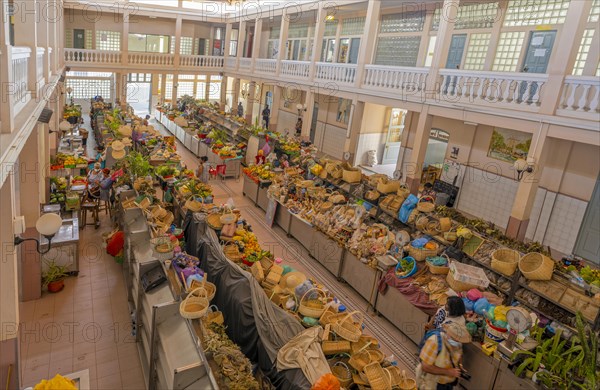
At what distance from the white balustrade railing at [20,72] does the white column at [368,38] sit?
994 cm

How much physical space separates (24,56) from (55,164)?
335 inches

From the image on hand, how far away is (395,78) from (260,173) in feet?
17.9

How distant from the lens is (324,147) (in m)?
21.3

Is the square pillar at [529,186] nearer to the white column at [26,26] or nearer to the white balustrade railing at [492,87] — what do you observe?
the white balustrade railing at [492,87]

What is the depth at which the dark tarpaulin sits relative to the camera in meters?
5.62

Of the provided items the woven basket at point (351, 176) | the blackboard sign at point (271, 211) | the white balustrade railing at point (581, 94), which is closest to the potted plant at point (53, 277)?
the blackboard sign at point (271, 211)

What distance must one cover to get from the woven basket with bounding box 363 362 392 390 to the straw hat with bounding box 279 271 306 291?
6.63ft

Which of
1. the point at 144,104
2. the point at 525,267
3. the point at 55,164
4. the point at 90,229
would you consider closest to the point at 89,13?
the point at 144,104

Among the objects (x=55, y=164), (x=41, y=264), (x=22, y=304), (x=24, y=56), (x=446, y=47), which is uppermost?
(x=446, y=47)

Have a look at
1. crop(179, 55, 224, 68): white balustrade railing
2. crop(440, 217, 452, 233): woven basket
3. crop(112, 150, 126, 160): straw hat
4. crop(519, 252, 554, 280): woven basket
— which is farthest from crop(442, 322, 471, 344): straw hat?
crop(179, 55, 224, 68): white balustrade railing

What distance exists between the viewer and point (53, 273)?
8578mm

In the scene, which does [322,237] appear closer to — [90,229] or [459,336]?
[459,336]

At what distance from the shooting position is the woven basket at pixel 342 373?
217 inches

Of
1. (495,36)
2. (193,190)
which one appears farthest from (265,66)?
(193,190)
